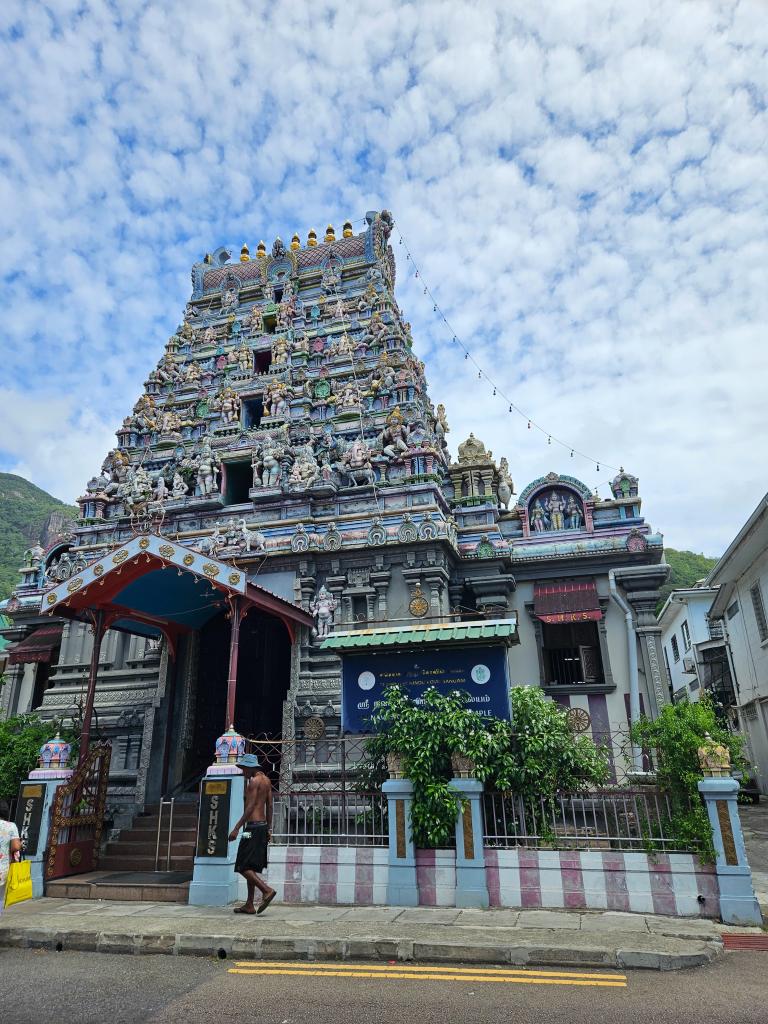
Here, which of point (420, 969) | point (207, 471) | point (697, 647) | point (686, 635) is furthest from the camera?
point (686, 635)

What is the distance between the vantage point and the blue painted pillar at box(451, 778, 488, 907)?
8.94m

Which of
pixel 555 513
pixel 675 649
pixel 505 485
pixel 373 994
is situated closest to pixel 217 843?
pixel 373 994

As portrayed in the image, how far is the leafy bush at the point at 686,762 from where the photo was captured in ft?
27.9

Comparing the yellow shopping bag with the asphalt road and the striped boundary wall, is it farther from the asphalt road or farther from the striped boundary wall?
the striped boundary wall

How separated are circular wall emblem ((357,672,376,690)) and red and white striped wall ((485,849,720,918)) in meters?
3.05

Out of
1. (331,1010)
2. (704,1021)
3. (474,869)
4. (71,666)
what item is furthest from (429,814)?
(71,666)

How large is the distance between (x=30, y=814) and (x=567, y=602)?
12104 millimetres

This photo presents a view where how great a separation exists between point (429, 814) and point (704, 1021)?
4474 millimetres

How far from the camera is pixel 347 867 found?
375 inches

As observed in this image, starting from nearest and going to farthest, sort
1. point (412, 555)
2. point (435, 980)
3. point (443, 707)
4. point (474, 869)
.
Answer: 1. point (435, 980)
2. point (474, 869)
3. point (443, 707)
4. point (412, 555)

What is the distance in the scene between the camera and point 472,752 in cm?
940

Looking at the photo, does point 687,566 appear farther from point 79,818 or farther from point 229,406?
point 79,818

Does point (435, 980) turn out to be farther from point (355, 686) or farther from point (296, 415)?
point (296, 415)

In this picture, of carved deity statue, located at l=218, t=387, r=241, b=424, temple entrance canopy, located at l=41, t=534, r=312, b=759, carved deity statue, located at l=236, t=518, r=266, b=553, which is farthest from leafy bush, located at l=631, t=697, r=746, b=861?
carved deity statue, located at l=218, t=387, r=241, b=424
